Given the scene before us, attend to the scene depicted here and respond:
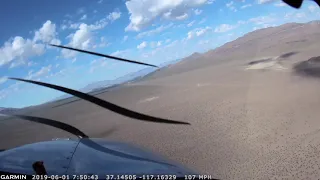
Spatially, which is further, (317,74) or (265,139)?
(317,74)

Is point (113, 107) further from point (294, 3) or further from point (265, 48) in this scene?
point (265, 48)

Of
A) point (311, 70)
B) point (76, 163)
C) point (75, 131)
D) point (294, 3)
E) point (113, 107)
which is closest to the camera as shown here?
point (294, 3)

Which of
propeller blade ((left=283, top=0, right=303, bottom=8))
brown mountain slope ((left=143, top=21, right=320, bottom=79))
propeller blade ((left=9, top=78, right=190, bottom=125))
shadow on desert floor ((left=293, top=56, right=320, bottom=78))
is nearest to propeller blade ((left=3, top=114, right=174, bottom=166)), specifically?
propeller blade ((left=9, top=78, right=190, bottom=125))

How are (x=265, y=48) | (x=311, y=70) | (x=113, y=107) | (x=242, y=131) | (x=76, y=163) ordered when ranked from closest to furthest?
1. (x=113, y=107)
2. (x=76, y=163)
3. (x=242, y=131)
4. (x=311, y=70)
5. (x=265, y=48)

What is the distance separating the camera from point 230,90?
29266 millimetres

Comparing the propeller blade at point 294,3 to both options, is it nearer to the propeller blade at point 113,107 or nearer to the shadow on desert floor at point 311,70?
the propeller blade at point 113,107

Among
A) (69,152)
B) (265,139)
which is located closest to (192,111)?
(265,139)

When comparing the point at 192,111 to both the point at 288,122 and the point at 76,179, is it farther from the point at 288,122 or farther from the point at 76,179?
the point at 76,179

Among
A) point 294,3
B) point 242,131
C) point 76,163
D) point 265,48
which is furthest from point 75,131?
point 265,48

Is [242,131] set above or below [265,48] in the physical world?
above

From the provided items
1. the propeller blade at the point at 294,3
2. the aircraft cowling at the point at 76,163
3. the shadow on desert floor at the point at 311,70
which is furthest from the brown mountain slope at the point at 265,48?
the propeller blade at the point at 294,3

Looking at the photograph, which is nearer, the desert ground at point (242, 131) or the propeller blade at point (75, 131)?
the propeller blade at point (75, 131)

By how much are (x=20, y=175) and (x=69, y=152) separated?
2.26ft

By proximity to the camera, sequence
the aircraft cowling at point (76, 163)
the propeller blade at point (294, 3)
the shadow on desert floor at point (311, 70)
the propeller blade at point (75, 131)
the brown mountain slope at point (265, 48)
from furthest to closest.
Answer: the brown mountain slope at point (265, 48)
the shadow on desert floor at point (311, 70)
the aircraft cowling at point (76, 163)
the propeller blade at point (75, 131)
the propeller blade at point (294, 3)
